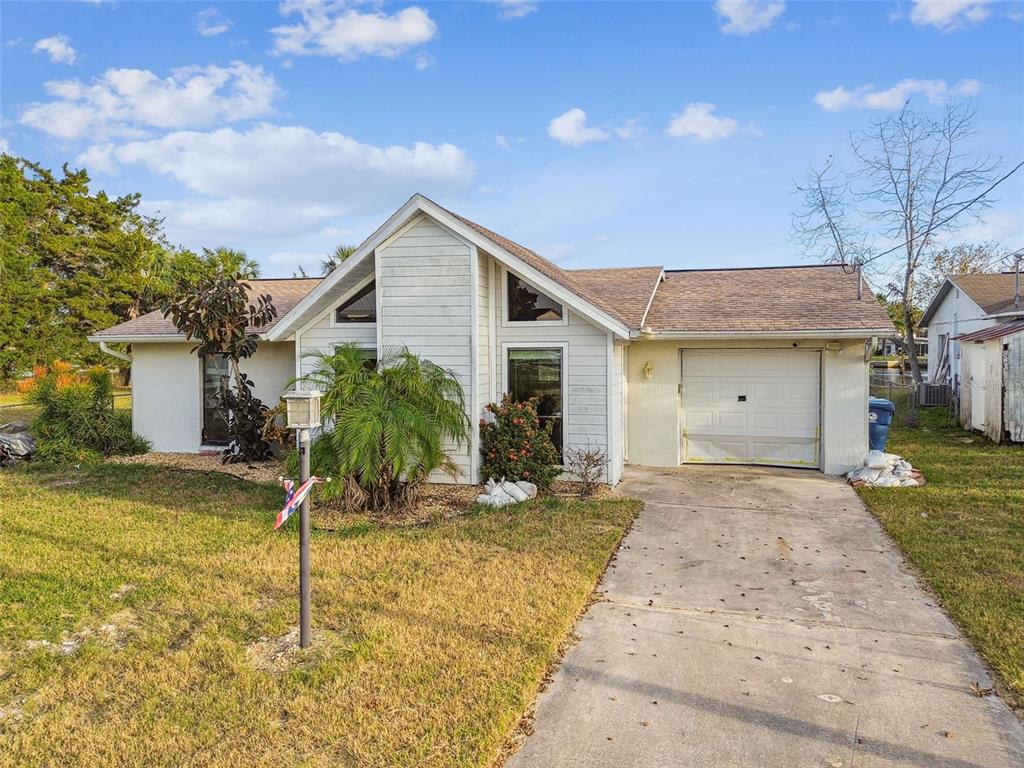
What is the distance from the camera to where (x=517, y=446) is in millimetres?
9211

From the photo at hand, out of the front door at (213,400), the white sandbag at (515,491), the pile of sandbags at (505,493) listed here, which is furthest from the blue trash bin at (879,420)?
the front door at (213,400)

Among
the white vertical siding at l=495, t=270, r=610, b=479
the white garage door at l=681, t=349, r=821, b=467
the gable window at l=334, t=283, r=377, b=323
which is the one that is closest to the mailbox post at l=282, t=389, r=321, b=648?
the white vertical siding at l=495, t=270, r=610, b=479

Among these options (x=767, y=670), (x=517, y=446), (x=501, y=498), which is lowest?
(x=767, y=670)

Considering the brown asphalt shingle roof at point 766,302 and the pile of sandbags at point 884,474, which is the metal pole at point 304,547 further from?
the pile of sandbags at point 884,474

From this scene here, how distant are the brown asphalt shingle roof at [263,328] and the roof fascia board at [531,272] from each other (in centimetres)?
348

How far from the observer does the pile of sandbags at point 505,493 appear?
8.49m

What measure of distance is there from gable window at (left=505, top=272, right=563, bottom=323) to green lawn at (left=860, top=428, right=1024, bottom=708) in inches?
201

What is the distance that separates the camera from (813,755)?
3285 mm

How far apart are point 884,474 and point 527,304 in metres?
5.96

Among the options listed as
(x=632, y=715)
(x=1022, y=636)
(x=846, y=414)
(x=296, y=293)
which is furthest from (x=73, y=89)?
(x=1022, y=636)

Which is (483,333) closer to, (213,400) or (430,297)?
(430,297)

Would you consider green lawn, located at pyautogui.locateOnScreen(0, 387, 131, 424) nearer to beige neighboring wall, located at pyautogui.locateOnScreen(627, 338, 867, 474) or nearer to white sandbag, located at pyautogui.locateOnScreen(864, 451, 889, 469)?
beige neighboring wall, located at pyautogui.locateOnScreen(627, 338, 867, 474)

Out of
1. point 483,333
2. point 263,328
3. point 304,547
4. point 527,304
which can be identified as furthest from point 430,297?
point 304,547

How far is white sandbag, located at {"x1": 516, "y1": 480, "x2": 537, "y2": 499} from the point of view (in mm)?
8836
